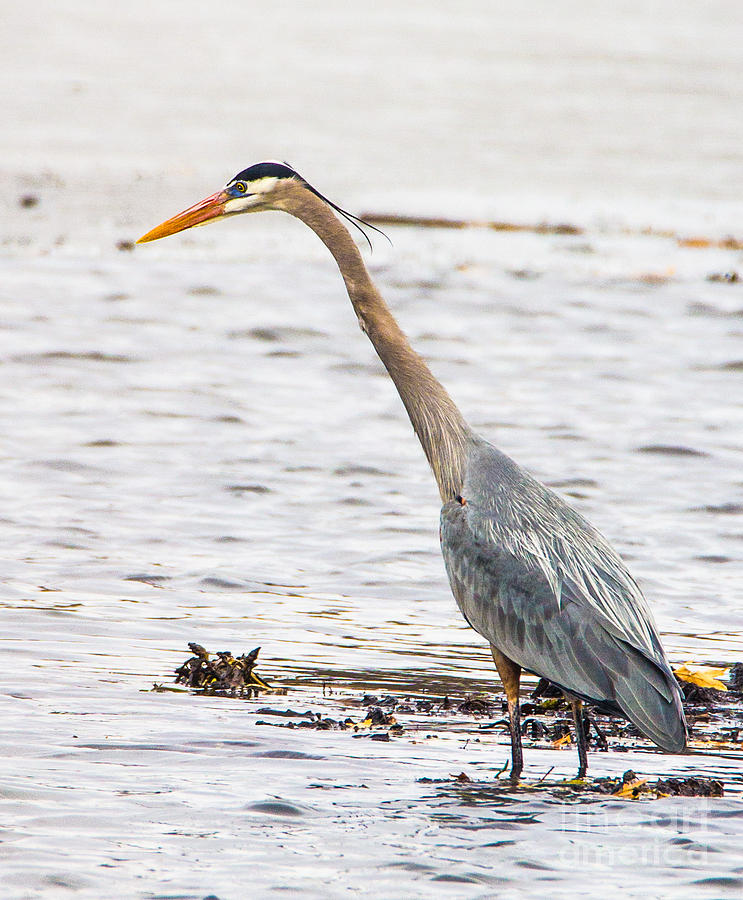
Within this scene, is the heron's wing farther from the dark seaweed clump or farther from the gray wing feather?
the dark seaweed clump

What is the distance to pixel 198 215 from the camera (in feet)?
25.8

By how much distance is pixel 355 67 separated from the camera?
81.7 feet

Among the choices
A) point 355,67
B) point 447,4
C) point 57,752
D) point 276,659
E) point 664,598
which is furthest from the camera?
point 447,4

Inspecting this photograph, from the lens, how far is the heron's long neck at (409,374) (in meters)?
7.40

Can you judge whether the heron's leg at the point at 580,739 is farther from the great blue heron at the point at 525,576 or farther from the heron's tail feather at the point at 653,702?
the heron's tail feather at the point at 653,702

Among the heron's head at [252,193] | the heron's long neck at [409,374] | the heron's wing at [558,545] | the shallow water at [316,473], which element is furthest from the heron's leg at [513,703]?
the heron's head at [252,193]

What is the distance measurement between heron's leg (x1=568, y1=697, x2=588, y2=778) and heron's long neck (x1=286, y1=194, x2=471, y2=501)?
125 cm

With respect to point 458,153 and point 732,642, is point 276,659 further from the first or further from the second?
point 458,153

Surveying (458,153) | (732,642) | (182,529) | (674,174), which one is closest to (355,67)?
(458,153)

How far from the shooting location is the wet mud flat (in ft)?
21.8

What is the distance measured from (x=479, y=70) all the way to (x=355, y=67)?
1934 millimetres

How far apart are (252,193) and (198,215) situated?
309mm

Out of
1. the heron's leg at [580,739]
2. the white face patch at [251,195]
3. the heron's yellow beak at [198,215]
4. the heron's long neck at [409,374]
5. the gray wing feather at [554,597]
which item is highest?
the white face patch at [251,195]

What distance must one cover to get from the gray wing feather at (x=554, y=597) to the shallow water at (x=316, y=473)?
412 mm
